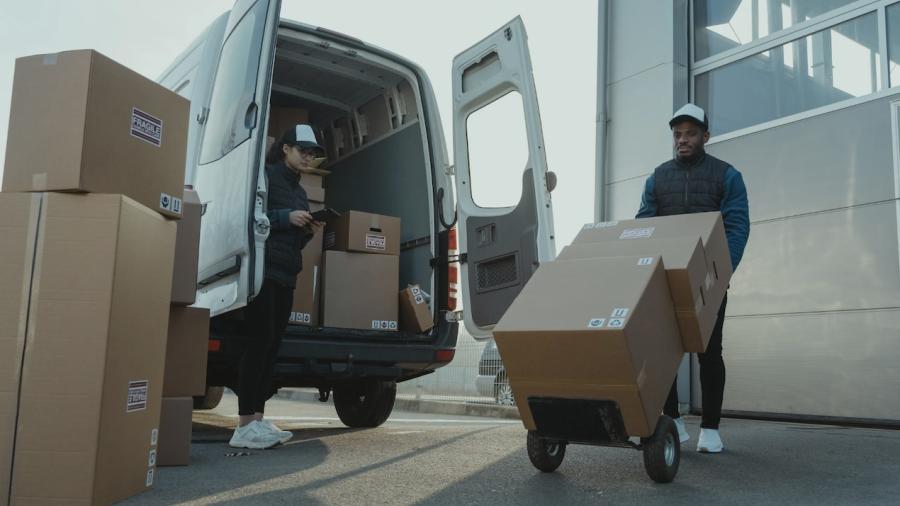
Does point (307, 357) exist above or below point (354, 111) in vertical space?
below

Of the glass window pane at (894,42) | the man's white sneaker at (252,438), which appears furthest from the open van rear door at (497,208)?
the glass window pane at (894,42)

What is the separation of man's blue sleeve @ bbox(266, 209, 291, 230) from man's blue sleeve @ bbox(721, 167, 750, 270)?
6.67 feet

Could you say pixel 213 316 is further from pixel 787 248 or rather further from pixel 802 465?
pixel 787 248

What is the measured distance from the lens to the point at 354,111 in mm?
5785

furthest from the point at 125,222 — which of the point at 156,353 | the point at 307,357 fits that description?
the point at 307,357

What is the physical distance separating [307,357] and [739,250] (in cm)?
221

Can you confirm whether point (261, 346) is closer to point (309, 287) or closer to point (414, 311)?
point (309, 287)

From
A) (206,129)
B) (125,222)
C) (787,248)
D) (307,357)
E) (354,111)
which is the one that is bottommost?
(307,357)

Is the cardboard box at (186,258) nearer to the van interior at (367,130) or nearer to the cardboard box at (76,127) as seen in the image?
the cardboard box at (76,127)

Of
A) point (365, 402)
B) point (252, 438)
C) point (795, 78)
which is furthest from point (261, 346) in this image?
point (795, 78)

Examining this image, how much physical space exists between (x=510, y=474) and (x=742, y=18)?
15.0 feet

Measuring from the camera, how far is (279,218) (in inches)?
154

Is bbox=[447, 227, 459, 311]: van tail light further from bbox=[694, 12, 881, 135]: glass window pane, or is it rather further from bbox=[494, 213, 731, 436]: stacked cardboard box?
bbox=[694, 12, 881, 135]: glass window pane

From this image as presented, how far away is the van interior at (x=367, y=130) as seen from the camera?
507 centimetres
